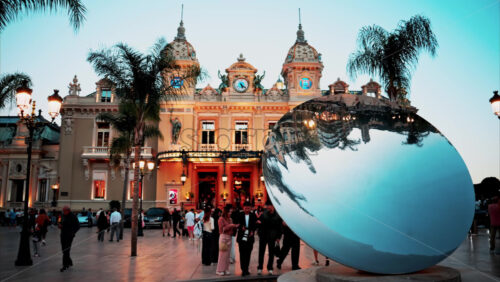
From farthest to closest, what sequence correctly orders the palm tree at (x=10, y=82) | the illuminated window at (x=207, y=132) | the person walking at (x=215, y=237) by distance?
the illuminated window at (x=207, y=132), the palm tree at (x=10, y=82), the person walking at (x=215, y=237)

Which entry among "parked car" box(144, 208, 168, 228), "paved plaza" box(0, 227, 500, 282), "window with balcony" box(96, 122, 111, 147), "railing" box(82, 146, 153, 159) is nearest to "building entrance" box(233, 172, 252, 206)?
"railing" box(82, 146, 153, 159)

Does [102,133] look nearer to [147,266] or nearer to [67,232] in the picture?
[67,232]

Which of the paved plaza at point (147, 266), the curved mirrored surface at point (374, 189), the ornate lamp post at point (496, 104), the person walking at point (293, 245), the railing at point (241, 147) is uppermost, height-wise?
the railing at point (241, 147)

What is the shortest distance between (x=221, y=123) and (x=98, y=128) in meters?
10.9

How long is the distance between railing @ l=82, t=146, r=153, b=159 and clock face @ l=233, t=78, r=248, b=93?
9119mm

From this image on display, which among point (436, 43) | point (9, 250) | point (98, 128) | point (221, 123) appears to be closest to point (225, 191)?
point (221, 123)

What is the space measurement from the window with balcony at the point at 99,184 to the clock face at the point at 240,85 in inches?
538

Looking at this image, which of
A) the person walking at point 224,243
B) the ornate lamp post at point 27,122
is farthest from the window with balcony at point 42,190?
the person walking at point 224,243

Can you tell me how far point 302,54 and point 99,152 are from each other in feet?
64.7

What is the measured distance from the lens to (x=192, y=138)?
106 feet

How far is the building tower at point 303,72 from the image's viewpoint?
33.2 meters

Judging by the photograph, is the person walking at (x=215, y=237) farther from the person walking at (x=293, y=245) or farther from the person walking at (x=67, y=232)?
the person walking at (x=67, y=232)

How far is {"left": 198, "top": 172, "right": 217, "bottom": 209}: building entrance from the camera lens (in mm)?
33594

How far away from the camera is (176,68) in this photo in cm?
1388
